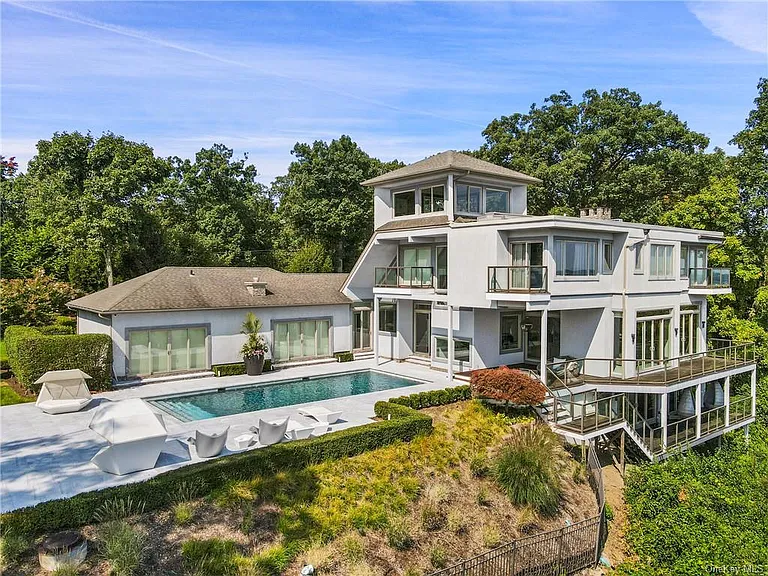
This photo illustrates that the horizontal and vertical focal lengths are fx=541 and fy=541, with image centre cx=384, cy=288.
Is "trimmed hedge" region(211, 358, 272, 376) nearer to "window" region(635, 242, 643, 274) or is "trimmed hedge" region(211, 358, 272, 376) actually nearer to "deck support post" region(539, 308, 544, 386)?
"deck support post" region(539, 308, 544, 386)

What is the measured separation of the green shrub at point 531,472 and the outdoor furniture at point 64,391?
43.5 ft

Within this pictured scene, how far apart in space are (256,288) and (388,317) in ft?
21.5

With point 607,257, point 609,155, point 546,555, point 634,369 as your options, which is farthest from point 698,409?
point 609,155

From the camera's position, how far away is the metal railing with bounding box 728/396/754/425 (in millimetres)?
21922

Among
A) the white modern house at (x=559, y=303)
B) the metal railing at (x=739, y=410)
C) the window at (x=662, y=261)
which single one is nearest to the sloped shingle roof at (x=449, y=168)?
the white modern house at (x=559, y=303)

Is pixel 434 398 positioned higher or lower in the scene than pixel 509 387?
lower

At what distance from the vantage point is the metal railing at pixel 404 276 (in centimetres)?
2380

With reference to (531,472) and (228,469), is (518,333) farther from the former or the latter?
(228,469)

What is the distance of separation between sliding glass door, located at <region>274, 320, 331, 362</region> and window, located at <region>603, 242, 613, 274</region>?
13.0 meters

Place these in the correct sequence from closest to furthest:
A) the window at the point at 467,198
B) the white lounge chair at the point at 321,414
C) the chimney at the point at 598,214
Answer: the white lounge chair at the point at 321,414, the chimney at the point at 598,214, the window at the point at 467,198

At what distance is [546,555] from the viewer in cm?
1231

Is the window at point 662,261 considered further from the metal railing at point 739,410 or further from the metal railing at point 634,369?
the metal railing at point 739,410

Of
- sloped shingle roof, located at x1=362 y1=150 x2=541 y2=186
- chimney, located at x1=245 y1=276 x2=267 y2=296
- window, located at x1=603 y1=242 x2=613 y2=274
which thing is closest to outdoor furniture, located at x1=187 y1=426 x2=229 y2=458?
chimney, located at x1=245 y1=276 x2=267 y2=296

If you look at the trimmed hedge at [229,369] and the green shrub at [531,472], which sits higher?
the trimmed hedge at [229,369]
